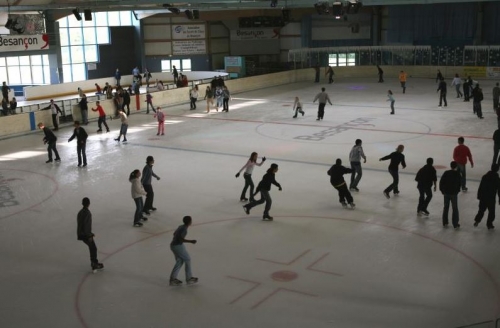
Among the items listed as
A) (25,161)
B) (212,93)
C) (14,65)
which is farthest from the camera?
(14,65)

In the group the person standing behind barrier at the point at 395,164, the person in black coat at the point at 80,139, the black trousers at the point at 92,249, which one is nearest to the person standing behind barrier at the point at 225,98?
the person in black coat at the point at 80,139

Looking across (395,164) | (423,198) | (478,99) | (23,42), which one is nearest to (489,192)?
(423,198)

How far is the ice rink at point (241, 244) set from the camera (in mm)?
8953

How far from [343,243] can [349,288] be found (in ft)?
6.93

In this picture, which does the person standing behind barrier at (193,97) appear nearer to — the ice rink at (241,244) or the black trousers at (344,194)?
the ice rink at (241,244)

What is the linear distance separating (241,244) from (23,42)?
31796mm

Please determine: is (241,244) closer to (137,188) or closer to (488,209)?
(137,188)

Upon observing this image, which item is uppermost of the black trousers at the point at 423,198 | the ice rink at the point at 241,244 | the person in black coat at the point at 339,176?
the person in black coat at the point at 339,176

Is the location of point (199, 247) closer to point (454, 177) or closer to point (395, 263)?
point (395, 263)

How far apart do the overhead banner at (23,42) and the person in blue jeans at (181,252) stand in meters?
32.0

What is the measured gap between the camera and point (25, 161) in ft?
64.8

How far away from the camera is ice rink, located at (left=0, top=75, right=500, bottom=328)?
8953 millimetres

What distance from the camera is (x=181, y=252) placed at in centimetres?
966

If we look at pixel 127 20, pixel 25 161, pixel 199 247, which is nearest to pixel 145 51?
pixel 127 20
